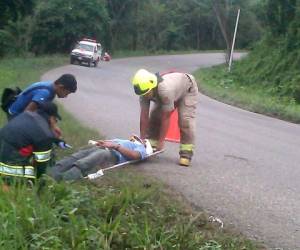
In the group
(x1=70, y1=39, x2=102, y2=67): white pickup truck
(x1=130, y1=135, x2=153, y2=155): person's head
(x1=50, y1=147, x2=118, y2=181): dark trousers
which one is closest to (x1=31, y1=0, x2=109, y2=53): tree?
(x1=70, y1=39, x2=102, y2=67): white pickup truck

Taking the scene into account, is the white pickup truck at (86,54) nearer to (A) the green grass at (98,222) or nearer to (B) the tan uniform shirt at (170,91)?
(B) the tan uniform shirt at (170,91)

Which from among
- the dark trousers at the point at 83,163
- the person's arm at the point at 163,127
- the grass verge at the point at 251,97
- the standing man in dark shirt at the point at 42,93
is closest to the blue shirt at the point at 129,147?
the dark trousers at the point at 83,163

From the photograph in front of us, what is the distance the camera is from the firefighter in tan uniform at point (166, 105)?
386 inches

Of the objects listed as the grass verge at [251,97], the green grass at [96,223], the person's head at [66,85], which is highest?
the person's head at [66,85]

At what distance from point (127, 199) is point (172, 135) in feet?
16.8

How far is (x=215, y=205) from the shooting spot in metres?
8.10

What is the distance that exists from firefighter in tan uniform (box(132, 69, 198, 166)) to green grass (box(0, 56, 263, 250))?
9.04 feet

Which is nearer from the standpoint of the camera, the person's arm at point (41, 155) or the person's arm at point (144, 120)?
the person's arm at point (41, 155)

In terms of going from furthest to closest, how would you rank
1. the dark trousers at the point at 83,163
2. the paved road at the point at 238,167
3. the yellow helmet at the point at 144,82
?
the yellow helmet at the point at 144,82 < the dark trousers at the point at 83,163 < the paved road at the point at 238,167

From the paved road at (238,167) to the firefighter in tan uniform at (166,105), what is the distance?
0.35 metres

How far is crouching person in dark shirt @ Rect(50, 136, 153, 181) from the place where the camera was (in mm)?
7931

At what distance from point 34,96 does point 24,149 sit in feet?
5.55

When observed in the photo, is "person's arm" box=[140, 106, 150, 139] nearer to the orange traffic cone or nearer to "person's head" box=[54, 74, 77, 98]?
the orange traffic cone

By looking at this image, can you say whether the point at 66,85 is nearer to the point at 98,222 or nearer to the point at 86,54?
the point at 98,222
